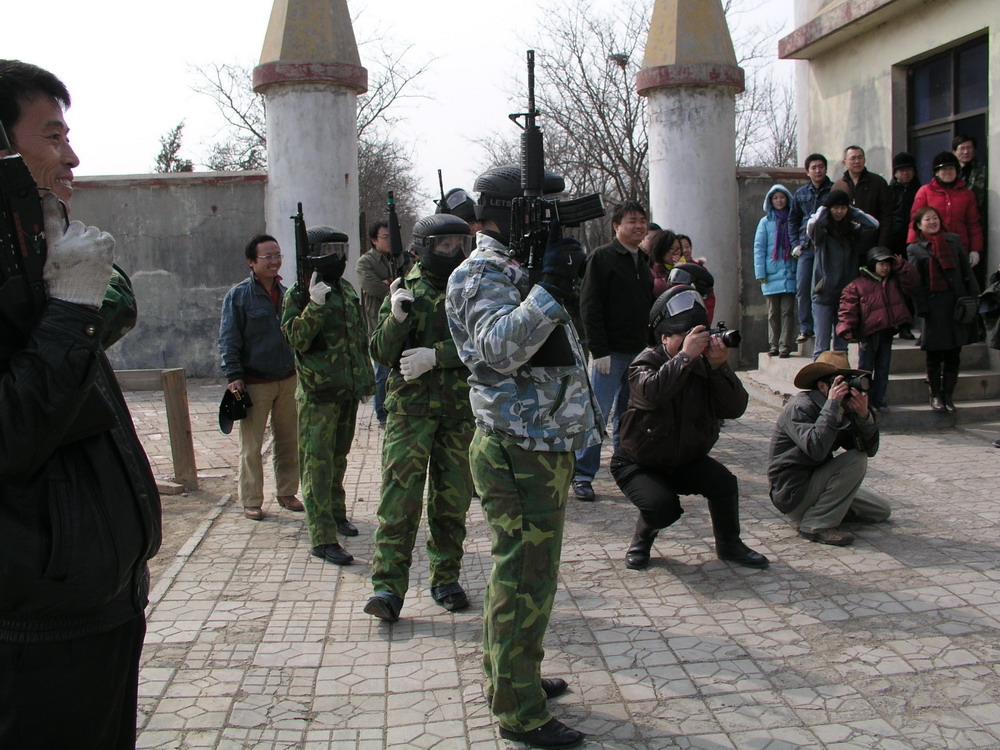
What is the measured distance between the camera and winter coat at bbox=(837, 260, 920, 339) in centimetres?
812

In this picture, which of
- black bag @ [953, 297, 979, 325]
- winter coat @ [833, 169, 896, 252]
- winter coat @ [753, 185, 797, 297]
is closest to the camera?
black bag @ [953, 297, 979, 325]

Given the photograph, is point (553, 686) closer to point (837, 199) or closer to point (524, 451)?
point (524, 451)

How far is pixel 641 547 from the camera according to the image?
5.18 meters

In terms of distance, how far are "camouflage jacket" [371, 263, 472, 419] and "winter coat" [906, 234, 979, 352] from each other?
17.4 ft

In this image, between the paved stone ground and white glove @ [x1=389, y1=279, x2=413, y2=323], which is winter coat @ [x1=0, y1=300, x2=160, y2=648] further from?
white glove @ [x1=389, y1=279, x2=413, y2=323]

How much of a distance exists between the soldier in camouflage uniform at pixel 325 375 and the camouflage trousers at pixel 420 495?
95 centimetres

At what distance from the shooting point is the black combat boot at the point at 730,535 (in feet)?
16.6

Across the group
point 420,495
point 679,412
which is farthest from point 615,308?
point 420,495

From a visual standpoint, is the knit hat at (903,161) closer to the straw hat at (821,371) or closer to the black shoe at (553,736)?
the straw hat at (821,371)

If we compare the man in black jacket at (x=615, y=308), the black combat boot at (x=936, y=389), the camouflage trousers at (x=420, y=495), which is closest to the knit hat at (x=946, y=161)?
the black combat boot at (x=936, y=389)

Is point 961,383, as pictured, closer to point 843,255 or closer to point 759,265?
point 843,255

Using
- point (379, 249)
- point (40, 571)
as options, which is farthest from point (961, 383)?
point (40, 571)

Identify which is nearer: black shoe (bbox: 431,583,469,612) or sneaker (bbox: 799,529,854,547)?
black shoe (bbox: 431,583,469,612)

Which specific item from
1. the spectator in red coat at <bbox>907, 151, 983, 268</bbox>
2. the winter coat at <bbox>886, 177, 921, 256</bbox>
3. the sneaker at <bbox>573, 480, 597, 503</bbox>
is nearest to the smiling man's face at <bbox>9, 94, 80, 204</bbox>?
the sneaker at <bbox>573, 480, 597, 503</bbox>
